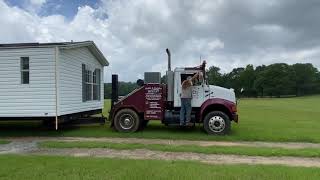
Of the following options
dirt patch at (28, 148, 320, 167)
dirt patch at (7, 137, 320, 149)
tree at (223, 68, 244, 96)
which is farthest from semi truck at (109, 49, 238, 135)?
tree at (223, 68, 244, 96)

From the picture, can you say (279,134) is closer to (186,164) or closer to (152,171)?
(186,164)

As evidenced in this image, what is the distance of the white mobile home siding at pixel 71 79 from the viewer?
19.0 meters

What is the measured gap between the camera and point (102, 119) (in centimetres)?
2105

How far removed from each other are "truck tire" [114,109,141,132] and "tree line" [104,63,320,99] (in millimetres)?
117718

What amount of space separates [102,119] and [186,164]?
10.2 m

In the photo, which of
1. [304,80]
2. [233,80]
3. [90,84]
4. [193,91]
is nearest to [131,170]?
[193,91]

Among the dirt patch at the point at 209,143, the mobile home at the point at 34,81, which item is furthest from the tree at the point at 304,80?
the mobile home at the point at 34,81

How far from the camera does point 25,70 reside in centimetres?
1902

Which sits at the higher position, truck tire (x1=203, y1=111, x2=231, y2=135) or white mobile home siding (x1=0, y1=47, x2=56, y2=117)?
white mobile home siding (x1=0, y1=47, x2=56, y2=117)

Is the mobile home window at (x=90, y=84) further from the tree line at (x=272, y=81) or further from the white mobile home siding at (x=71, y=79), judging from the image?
the tree line at (x=272, y=81)

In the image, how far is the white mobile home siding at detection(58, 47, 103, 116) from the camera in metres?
19.0

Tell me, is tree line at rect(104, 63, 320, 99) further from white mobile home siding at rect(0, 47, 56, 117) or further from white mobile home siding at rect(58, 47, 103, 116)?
white mobile home siding at rect(0, 47, 56, 117)

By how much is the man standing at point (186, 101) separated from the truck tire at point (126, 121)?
2.03 meters

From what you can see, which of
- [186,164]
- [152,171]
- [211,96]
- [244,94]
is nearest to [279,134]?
[211,96]
